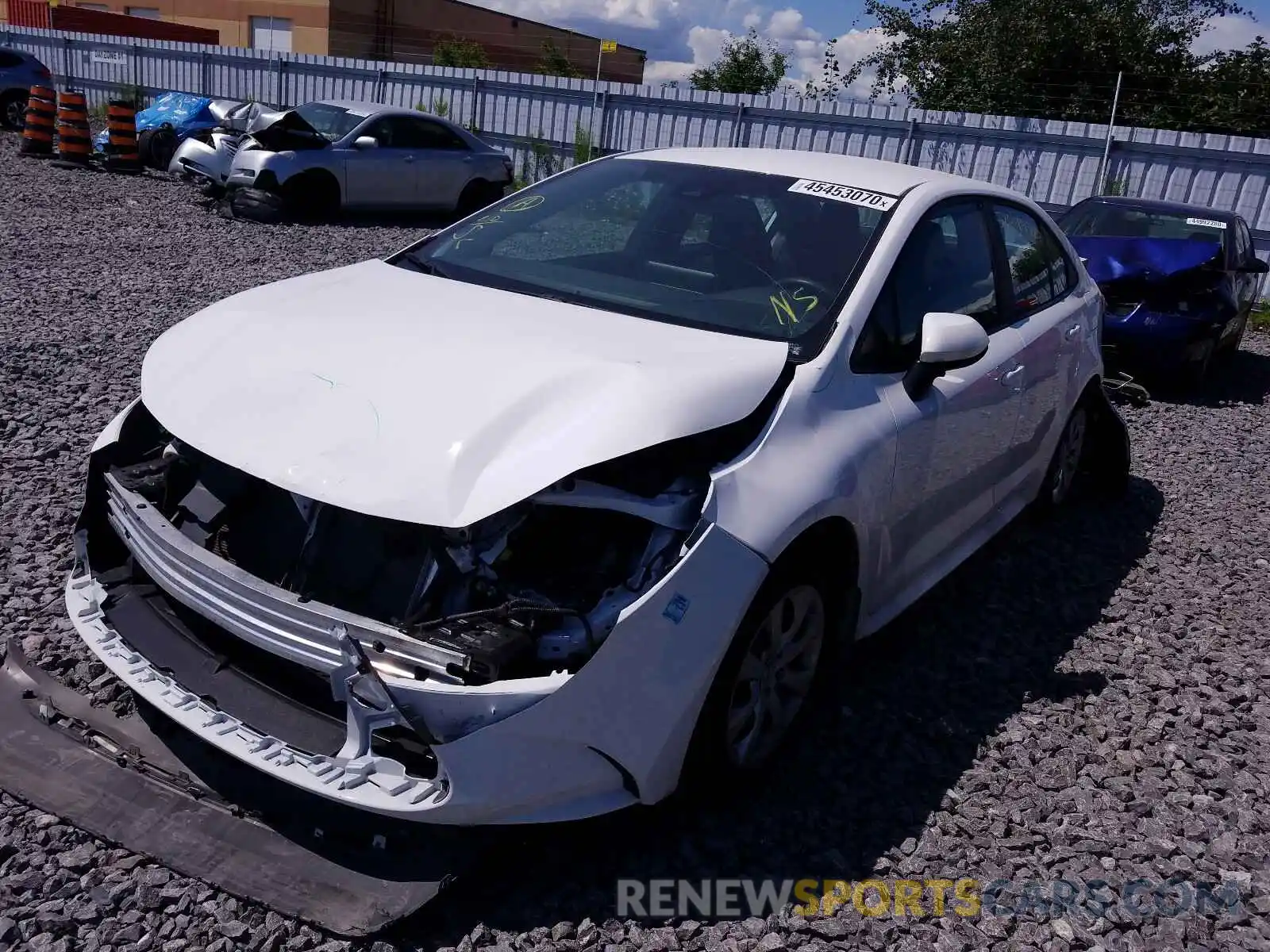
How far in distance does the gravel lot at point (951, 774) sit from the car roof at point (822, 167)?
169 centimetres

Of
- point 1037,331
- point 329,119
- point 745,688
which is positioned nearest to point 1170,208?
point 1037,331

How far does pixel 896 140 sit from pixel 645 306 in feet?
47.3

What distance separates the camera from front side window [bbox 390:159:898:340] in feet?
11.6

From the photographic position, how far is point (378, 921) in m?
2.53

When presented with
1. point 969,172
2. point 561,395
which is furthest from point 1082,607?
point 969,172

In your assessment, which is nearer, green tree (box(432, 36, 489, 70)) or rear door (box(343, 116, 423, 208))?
rear door (box(343, 116, 423, 208))

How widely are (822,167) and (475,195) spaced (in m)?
12.2

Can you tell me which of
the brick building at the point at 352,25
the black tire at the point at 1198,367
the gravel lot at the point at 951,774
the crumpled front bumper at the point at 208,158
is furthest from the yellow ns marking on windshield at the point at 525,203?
the brick building at the point at 352,25

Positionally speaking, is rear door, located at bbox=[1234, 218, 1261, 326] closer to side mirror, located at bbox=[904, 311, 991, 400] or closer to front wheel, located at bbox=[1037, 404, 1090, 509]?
front wheel, located at bbox=[1037, 404, 1090, 509]

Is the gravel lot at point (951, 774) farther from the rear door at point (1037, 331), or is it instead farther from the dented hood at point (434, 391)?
the dented hood at point (434, 391)

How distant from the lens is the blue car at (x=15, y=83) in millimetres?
21250

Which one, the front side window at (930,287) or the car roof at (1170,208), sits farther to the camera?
the car roof at (1170,208)

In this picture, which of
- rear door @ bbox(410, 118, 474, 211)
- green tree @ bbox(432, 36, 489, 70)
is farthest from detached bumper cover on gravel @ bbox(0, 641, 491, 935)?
green tree @ bbox(432, 36, 489, 70)

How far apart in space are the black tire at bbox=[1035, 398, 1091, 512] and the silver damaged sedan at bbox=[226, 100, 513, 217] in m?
10.4
